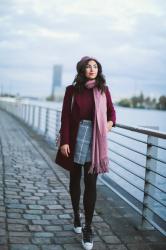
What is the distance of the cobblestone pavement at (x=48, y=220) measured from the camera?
4.35 meters

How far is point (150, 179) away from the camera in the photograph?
484 centimetres

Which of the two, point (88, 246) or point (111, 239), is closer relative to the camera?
point (88, 246)

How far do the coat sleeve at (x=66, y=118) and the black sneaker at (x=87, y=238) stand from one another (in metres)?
0.89

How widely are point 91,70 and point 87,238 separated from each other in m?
1.64

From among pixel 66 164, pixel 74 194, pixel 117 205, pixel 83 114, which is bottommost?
pixel 117 205

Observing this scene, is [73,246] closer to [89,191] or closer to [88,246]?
[88,246]

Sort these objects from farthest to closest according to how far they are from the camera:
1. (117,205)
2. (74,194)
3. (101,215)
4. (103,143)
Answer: (117,205) → (101,215) → (74,194) → (103,143)

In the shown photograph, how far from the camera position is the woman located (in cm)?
426

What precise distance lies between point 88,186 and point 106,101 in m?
0.88

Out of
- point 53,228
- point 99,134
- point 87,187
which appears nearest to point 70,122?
point 99,134

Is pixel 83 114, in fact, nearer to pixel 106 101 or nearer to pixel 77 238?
pixel 106 101

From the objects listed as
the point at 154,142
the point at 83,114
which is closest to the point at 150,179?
the point at 154,142

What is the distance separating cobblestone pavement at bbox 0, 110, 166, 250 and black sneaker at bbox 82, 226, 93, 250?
9 centimetres

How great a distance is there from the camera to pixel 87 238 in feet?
14.0
